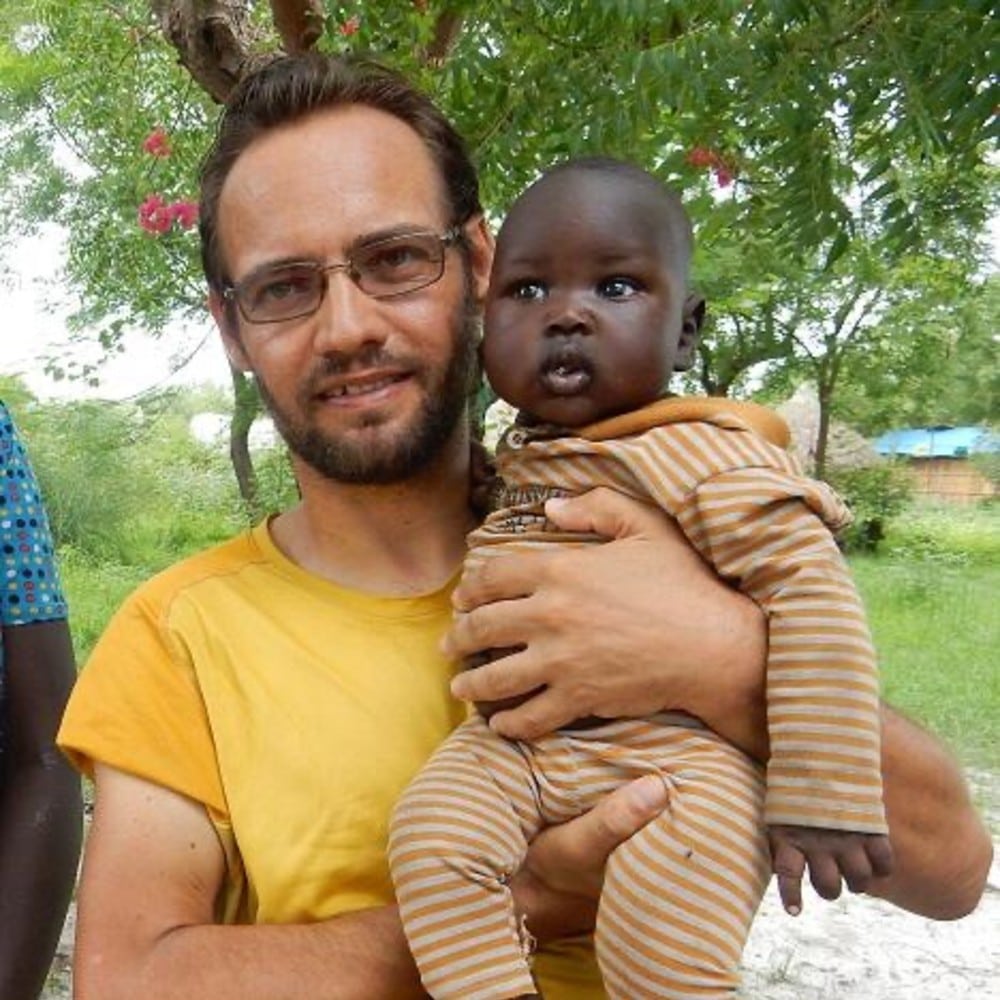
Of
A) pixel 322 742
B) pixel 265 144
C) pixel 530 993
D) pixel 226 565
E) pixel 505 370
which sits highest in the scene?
pixel 265 144

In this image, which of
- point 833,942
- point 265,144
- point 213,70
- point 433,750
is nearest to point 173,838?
point 433,750

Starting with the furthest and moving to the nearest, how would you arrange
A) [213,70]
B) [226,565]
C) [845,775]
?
[213,70]
[226,565]
[845,775]

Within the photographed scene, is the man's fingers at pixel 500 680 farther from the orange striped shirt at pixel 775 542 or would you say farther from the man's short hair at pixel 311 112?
the man's short hair at pixel 311 112

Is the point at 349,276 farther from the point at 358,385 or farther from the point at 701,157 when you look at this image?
the point at 701,157

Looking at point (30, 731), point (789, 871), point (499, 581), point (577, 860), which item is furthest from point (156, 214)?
point (789, 871)

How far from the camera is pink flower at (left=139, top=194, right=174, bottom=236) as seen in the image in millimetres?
6258

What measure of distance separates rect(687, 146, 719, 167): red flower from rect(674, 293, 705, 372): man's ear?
1.54 meters

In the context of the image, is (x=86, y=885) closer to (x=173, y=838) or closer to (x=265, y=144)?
(x=173, y=838)

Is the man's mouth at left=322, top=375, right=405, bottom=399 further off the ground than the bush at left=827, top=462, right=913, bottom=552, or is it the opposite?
the man's mouth at left=322, top=375, right=405, bottom=399

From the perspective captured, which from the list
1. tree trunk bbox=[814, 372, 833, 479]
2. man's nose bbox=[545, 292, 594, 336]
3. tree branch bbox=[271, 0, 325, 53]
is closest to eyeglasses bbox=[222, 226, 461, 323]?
man's nose bbox=[545, 292, 594, 336]

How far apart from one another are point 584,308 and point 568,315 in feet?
0.08

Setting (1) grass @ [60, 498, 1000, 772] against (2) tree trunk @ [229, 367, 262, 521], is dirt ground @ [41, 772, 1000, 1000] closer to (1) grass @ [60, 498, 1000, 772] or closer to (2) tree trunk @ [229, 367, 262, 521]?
(1) grass @ [60, 498, 1000, 772]

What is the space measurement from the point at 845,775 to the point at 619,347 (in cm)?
60

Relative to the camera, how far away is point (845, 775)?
1555mm
